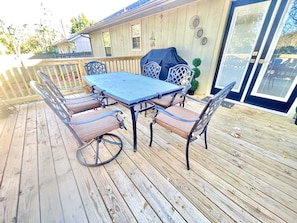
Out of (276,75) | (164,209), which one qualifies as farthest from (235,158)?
(276,75)

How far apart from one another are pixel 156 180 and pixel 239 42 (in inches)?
125

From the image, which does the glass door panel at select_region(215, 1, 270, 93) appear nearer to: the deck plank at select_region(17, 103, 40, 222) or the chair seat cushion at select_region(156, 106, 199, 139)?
the chair seat cushion at select_region(156, 106, 199, 139)

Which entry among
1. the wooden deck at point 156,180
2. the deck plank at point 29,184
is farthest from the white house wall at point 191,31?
the deck plank at point 29,184

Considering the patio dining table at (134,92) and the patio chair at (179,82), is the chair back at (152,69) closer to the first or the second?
the patio chair at (179,82)

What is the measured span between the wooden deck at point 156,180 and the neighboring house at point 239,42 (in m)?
0.92

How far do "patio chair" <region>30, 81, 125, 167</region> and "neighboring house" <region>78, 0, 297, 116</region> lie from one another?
9.33ft

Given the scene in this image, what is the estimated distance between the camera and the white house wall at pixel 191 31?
9.36 feet

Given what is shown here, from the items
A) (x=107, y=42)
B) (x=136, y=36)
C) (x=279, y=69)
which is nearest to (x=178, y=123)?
(x=279, y=69)

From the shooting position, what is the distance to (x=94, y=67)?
3.18 meters

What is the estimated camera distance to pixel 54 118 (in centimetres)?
246

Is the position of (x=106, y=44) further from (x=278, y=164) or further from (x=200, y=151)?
(x=278, y=164)

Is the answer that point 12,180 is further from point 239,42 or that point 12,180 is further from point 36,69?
point 239,42

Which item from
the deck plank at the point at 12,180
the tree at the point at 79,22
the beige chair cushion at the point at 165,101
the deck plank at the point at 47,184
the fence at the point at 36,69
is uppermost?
the tree at the point at 79,22

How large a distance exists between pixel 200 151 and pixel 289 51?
240 centimetres
